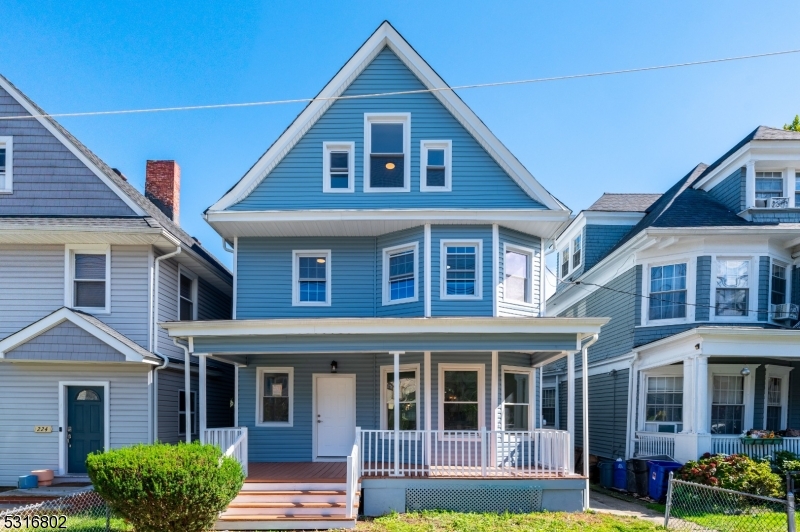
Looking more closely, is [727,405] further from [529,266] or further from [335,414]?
[335,414]

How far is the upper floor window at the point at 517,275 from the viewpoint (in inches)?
538

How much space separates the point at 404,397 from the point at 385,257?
3.27 metres

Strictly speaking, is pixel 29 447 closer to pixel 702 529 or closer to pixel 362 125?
pixel 362 125

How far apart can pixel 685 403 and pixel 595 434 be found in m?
5.52

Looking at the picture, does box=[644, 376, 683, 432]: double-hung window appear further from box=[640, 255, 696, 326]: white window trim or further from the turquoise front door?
the turquoise front door

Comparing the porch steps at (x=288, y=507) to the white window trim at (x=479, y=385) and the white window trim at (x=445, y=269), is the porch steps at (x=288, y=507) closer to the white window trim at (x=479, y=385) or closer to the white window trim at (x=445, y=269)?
the white window trim at (x=479, y=385)

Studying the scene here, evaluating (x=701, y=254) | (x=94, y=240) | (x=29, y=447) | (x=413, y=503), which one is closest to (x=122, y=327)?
(x=94, y=240)

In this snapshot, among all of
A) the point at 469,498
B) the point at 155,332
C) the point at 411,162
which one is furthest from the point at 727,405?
the point at 155,332

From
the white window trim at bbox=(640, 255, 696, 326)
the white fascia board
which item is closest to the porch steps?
the white fascia board

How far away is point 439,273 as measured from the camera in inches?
518

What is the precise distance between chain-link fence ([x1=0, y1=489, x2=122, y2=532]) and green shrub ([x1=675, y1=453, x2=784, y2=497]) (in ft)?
36.0

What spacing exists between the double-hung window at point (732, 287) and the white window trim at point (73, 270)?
48.3 ft

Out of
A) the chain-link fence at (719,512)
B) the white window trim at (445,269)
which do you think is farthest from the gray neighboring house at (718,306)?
the white window trim at (445,269)

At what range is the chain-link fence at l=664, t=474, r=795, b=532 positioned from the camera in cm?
1009
